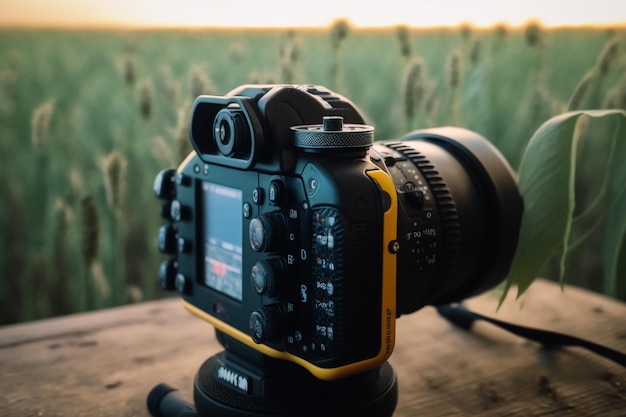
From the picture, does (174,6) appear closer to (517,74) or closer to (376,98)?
(376,98)

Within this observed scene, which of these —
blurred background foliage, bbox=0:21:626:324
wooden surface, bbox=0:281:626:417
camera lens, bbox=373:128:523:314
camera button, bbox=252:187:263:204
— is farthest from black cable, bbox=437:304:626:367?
camera button, bbox=252:187:263:204

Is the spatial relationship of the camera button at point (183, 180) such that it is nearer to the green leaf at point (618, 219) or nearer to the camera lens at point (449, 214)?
the camera lens at point (449, 214)

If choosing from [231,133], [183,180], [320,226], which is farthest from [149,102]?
[320,226]

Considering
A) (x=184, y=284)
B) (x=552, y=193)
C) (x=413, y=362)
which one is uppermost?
(x=552, y=193)

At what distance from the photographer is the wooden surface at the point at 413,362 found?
824 mm

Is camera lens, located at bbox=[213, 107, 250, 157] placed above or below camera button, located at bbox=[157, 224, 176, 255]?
above

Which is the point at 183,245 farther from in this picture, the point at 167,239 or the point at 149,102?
the point at 149,102

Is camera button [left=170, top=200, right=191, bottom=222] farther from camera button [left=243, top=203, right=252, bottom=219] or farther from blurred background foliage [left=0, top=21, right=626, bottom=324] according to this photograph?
blurred background foliage [left=0, top=21, right=626, bottom=324]

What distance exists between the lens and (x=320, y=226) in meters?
0.64

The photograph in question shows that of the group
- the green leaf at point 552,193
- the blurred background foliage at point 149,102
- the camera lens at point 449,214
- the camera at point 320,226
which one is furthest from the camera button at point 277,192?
the blurred background foliage at point 149,102

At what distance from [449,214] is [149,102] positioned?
61 centimetres

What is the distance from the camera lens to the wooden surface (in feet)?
2.70

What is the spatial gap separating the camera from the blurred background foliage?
33 cm

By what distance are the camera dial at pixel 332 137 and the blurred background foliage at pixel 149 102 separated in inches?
18.1
